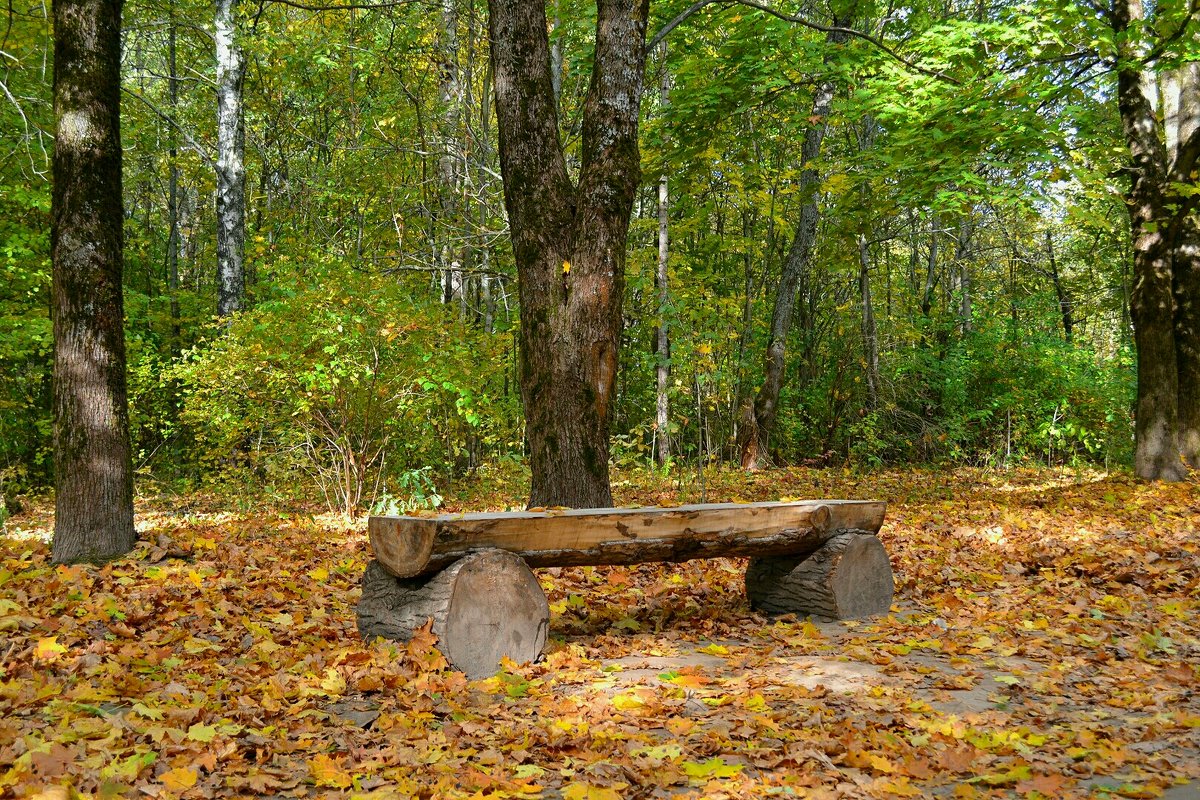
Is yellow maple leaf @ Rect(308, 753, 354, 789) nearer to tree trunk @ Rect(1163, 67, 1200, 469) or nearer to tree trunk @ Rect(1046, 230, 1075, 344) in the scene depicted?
tree trunk @ Rect(1163, 67, 1200, 469)

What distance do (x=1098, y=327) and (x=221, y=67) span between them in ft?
104

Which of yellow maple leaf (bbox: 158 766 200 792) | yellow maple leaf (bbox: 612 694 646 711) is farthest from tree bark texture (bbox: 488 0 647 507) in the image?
yellow maple leaf (bbox: 158 766 200 792)

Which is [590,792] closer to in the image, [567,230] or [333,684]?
[333,684]

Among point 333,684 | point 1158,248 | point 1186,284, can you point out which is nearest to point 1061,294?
point 1186,284

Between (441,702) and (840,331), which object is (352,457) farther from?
(840,331)

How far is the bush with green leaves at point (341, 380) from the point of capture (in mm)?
8789

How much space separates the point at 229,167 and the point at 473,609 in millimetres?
10558

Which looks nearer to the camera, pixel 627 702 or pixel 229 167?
pixel 627 702

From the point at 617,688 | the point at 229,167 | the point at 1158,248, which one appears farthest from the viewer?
the point at 229,167

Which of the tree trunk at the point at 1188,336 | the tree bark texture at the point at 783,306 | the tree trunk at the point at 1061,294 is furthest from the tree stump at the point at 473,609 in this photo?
the tree trunk at the point at 1061,294

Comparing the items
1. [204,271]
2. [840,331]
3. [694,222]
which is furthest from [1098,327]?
[204,271]

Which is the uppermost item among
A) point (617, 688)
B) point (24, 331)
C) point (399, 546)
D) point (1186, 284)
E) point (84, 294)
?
point (24, 331)

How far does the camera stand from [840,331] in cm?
1991

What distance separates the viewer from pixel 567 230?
670cm
